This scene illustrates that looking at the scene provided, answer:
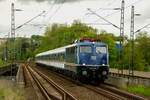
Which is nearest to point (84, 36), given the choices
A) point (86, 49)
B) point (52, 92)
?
point (86, 49)

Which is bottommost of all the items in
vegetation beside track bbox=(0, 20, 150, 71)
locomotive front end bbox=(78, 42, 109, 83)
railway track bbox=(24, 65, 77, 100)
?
railway track bbox=(24, 65, 77, 100)

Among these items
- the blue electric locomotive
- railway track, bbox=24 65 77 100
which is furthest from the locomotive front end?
railway track, bbox=24 65 77 100

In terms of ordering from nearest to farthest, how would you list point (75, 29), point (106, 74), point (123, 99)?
point (123, 99)
point (106, 74)
point (75, 29)

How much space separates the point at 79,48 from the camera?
36156 mm

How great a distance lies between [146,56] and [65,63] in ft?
234

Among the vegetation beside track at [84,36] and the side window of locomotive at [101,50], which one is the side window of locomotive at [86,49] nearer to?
the side window of locomotive at [101,50]

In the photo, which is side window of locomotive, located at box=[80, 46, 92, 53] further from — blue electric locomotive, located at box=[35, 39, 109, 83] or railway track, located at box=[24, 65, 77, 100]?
railway track, located at box=[24, 65, 77, 100]

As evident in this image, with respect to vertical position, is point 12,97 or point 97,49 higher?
point 97,49

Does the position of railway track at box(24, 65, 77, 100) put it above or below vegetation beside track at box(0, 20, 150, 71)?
below

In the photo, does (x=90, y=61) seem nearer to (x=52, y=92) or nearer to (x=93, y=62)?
(x=93, y=62)

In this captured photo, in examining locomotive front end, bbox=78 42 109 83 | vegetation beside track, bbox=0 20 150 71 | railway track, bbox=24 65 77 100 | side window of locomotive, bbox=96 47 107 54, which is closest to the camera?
railway track, bbox=24 65 77 100

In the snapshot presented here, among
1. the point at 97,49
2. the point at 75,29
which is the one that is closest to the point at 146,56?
the point at 75,29

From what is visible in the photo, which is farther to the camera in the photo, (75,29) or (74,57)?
(75,29)

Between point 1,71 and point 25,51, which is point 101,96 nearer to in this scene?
point 1,71
